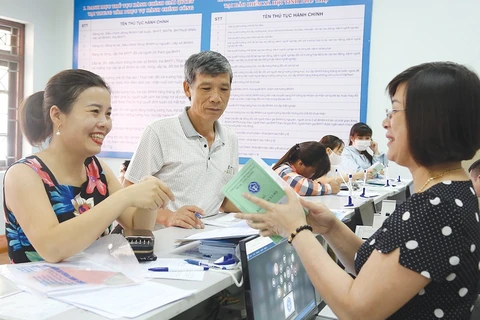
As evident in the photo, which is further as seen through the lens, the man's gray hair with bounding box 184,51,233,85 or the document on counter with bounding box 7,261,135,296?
the man's gray hair with bounding box 184,51,233,85

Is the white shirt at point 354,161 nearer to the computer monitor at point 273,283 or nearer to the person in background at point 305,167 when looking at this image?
the person in background at point 305,167

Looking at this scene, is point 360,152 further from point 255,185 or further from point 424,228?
point 424,228

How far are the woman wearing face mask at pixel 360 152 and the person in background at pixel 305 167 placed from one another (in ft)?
4.45

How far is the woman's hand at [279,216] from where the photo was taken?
104 centimetres

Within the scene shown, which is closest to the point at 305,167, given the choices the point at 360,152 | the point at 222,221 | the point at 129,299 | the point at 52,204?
the point at 222,221

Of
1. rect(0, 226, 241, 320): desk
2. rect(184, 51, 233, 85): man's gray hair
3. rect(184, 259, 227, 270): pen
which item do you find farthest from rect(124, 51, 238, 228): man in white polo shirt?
rect(184, 259, 227, 270): pen

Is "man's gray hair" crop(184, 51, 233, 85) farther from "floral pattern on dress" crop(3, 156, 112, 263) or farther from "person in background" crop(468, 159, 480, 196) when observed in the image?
"person in background" crop(468, 159, 480, 196)

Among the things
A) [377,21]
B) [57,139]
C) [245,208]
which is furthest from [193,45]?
[245,208]

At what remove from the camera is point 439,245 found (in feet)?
2.83

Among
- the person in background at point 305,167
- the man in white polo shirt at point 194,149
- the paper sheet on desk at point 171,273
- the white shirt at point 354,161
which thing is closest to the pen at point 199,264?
the paper sheet on desk at point 171,273

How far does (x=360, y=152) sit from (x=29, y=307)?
4.13 metres

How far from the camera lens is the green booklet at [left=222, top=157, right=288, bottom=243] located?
1.05m

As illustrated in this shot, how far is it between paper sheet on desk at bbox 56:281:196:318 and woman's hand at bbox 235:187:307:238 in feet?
0.73

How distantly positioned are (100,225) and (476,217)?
889mm
